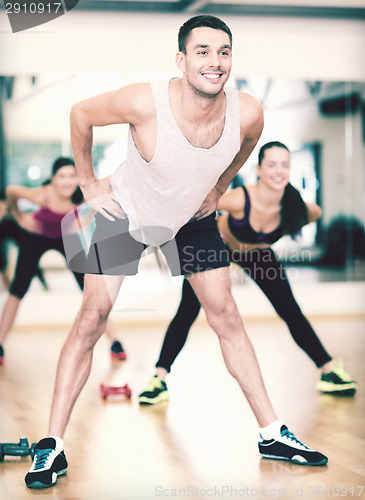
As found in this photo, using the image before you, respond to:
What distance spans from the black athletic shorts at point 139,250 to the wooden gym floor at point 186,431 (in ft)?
2.00

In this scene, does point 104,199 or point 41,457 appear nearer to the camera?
point 41,457

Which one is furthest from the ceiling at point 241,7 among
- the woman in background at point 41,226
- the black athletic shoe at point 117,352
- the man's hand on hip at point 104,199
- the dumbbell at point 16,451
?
the dumbbell at point 16,451

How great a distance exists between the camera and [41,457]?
194 centimetres

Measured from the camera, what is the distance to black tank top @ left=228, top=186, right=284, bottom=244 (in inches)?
121

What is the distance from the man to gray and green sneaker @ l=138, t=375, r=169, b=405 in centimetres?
89

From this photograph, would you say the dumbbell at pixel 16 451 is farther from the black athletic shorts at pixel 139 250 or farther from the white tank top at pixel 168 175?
the white tank top at pixel 168 175

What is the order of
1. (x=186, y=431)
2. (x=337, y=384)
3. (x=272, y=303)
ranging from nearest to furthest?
(x=186, y=431) → (x=272, y=303) → (x=337, y=384)

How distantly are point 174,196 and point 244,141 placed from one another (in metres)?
0.30

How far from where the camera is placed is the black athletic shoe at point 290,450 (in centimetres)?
205

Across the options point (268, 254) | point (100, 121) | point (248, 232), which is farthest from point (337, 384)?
point (100, 121)

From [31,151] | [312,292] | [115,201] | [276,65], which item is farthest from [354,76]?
[115,201]

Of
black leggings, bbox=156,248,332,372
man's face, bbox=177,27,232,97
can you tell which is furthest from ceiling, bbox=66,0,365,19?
man's face, bbox=177,27,232,97

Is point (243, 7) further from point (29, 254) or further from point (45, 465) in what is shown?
point (45, 465)

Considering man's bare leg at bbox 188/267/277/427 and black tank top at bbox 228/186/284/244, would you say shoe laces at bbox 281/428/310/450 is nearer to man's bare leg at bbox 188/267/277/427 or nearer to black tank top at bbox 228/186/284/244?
man's bare leg at bbox 188/267/277/427
